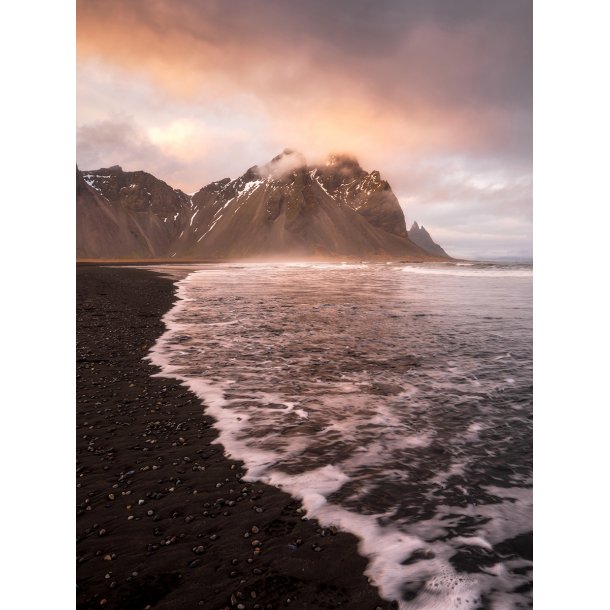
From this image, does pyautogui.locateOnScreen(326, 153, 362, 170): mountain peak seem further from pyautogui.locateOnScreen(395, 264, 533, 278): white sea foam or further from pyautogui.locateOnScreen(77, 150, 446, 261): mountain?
pyautogui.locateOnScreen(77, 150, 446, 261): mountain

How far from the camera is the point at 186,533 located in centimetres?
379

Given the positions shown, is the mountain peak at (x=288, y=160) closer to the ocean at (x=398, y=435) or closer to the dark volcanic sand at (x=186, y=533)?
the ocean at (x=398, y=435)

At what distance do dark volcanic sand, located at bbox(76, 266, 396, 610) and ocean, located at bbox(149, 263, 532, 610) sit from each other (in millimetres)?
304

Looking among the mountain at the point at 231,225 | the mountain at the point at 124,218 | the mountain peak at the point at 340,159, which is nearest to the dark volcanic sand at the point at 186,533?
the mountain peak at the point at 340,159

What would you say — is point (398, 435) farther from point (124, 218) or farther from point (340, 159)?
point (124, 218)

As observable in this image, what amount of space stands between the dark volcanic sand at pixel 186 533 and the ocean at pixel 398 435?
30cm

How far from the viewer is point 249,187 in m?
143

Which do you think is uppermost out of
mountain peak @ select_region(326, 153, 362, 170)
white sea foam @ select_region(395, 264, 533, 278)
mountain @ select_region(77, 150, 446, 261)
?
mountain @ select_region(77, 150, 446, 261)

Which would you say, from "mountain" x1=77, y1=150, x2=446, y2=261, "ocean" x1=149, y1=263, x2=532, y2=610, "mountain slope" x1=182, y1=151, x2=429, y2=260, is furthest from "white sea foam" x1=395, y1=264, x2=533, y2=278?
"mountain slope" x1=182, y1=151, x2=429, y2=260

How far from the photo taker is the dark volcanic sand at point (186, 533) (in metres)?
3.17

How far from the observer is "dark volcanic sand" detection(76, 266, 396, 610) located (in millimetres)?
3166

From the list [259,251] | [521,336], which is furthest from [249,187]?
[521,336]
